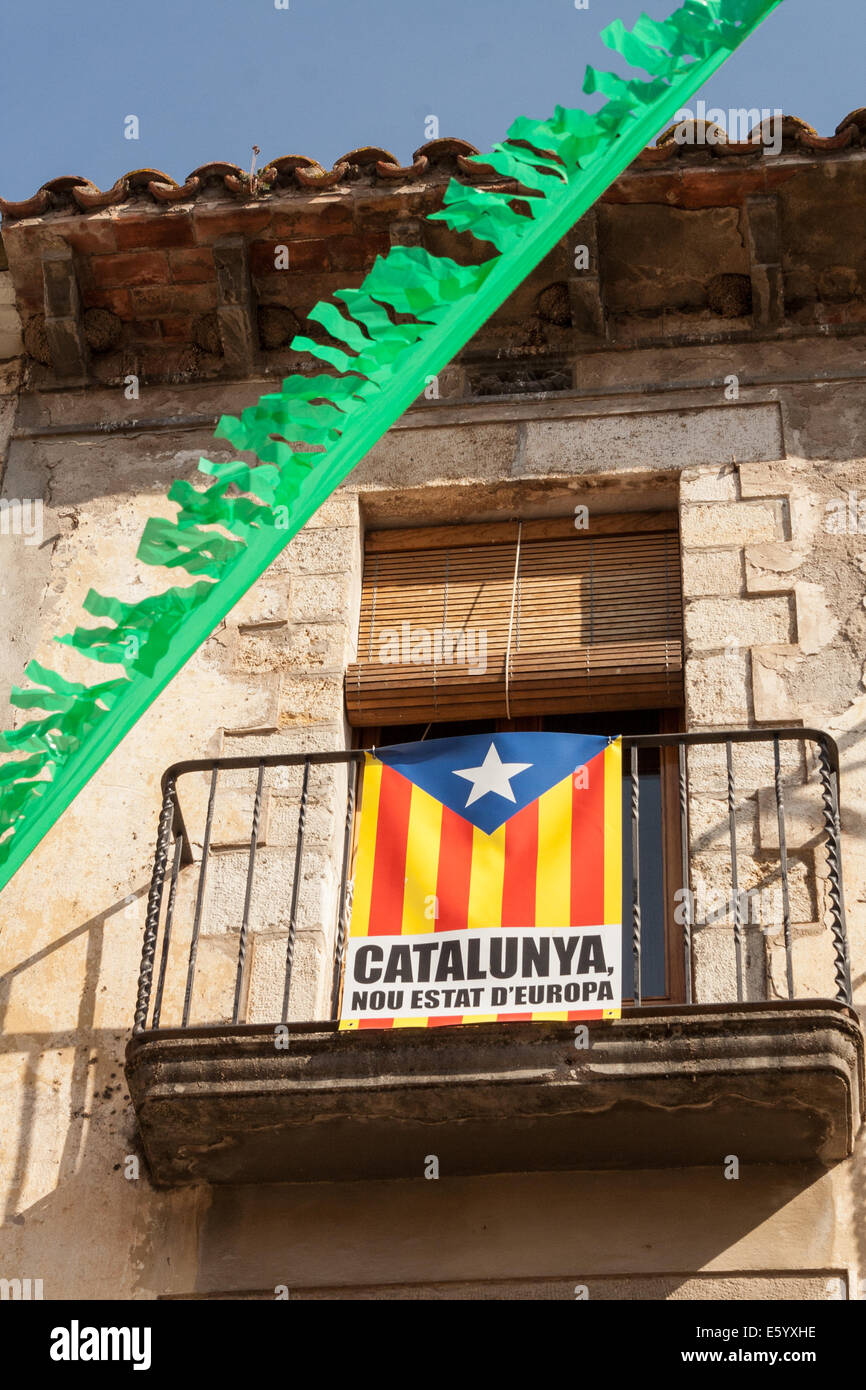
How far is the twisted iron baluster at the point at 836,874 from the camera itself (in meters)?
5.77

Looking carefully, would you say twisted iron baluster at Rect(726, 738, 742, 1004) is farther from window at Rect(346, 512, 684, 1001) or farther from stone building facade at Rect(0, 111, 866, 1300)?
window at Rect(346, 512, 684, 1001)

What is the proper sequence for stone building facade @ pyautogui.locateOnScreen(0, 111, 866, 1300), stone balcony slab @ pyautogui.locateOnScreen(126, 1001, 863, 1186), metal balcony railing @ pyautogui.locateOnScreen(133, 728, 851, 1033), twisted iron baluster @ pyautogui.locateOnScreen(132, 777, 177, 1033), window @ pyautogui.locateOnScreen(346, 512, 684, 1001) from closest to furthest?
stone balcony slab @ pyautogui.locateOnScreen(126, 1001, 863, 1186), stone building facade @ pyautogui.locateOnScreen(0, 111, 866, 1300), twisted iron baluster @ pyautogui.locateOnScreen(132, 777, 177, 1033), metal balcony railing @ pyautogui.locateOnScreen(133, 728, 851, 1033), window @ pyautogui.locateOnScreen(346, 512, 684, 1001)

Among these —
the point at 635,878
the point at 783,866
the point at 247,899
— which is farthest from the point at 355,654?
the point at 783,866

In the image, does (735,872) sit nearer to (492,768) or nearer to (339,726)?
(492,768)

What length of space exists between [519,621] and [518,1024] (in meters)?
2.19

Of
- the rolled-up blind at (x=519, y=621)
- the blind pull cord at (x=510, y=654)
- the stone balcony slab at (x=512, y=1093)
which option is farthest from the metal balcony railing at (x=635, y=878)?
the blind pull cord at (x=510, y=654)

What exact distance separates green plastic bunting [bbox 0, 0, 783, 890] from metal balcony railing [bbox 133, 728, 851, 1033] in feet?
5.51

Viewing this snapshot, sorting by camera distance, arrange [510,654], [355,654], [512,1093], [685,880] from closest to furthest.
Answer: [512,1093] → [685,880] → [510,654] → [355,654]

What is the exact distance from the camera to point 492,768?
20.7 feet

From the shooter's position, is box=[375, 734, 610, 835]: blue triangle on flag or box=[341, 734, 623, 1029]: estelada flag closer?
box=[341, 734, 623, 1029]: estelada flag

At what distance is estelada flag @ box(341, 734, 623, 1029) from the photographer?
→ 19.0ft

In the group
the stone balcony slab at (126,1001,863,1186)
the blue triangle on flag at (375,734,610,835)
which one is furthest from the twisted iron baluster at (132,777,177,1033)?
the blue triangle on flag at (375,734,610,835)

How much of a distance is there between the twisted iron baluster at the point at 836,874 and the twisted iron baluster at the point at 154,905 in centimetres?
210

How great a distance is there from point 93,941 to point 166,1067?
97 cm
